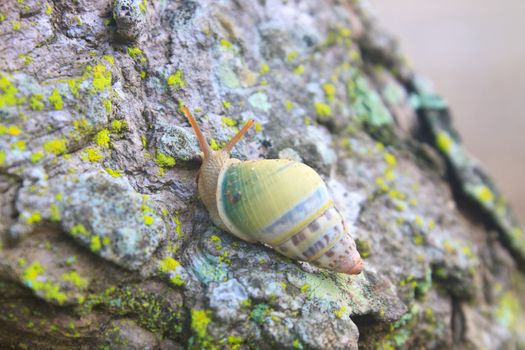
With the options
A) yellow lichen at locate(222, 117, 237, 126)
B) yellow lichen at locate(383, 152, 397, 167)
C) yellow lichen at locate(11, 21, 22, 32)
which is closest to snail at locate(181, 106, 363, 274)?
yellow lichen at locate(222, 117, 237, 126)

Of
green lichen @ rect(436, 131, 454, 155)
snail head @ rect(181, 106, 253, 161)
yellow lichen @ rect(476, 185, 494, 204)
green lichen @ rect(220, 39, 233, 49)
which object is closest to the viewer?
snail head @ rect(181, 106, 253, 161)

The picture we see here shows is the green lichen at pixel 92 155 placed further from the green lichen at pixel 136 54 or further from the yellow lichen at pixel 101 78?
the green lichen at pixel 136 54

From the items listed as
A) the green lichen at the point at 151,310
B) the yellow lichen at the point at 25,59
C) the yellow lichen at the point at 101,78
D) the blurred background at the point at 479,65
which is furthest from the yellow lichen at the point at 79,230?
the blurred background at the point at 479,65

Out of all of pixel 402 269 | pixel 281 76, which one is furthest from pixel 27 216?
pixel 402 269

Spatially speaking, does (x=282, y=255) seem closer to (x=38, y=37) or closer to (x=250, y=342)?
(x=250, y=342)

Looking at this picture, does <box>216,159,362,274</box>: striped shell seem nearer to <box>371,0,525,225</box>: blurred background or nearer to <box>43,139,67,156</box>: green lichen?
<box>43,139,67,156</box>: green lichen

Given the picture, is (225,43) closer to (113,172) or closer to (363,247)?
(113,172)
